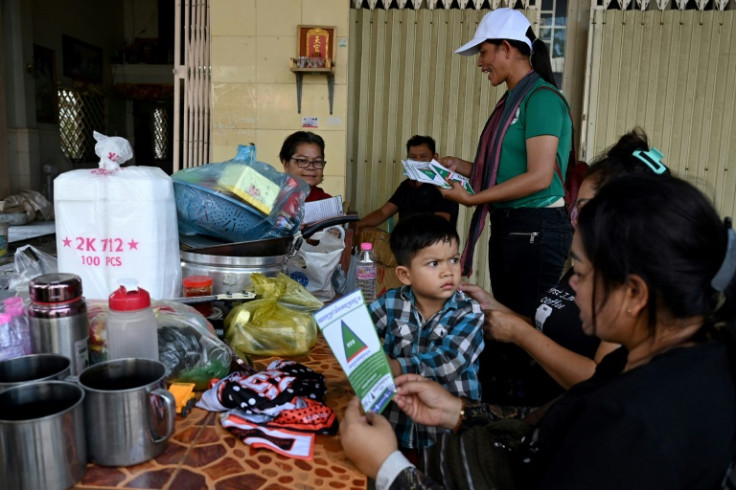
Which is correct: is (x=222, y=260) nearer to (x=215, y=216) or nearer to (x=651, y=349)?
(x=215, y=216)

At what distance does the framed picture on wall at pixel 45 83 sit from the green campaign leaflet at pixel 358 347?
22.1ft

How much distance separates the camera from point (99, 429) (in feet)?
2.64

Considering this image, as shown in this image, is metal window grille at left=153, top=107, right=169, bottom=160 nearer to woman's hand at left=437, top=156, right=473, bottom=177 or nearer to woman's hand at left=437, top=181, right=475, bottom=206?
woman's hand at left=437, top=156, right=473, bottom=177

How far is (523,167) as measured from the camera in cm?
223

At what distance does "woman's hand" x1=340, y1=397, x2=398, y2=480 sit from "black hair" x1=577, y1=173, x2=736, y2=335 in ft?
1.38

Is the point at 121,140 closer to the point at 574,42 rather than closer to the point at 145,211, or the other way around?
the point at 145,211

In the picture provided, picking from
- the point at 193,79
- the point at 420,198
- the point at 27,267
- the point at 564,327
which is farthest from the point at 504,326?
the point at 193,79

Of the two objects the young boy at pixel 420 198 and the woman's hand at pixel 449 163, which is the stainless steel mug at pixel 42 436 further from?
the young boy at pixel 420 198

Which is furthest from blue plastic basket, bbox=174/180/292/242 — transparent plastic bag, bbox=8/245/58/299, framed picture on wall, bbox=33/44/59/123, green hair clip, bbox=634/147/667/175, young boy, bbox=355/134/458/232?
framed picture on wall, bbox=33/44/59/123

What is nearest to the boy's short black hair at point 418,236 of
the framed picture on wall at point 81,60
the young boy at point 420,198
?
the young boy at point 420,198

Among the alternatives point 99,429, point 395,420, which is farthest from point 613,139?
point 99,429

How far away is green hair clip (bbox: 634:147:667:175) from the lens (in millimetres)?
1303

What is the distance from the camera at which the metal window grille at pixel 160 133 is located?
9391mm

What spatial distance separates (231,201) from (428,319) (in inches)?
24.2
